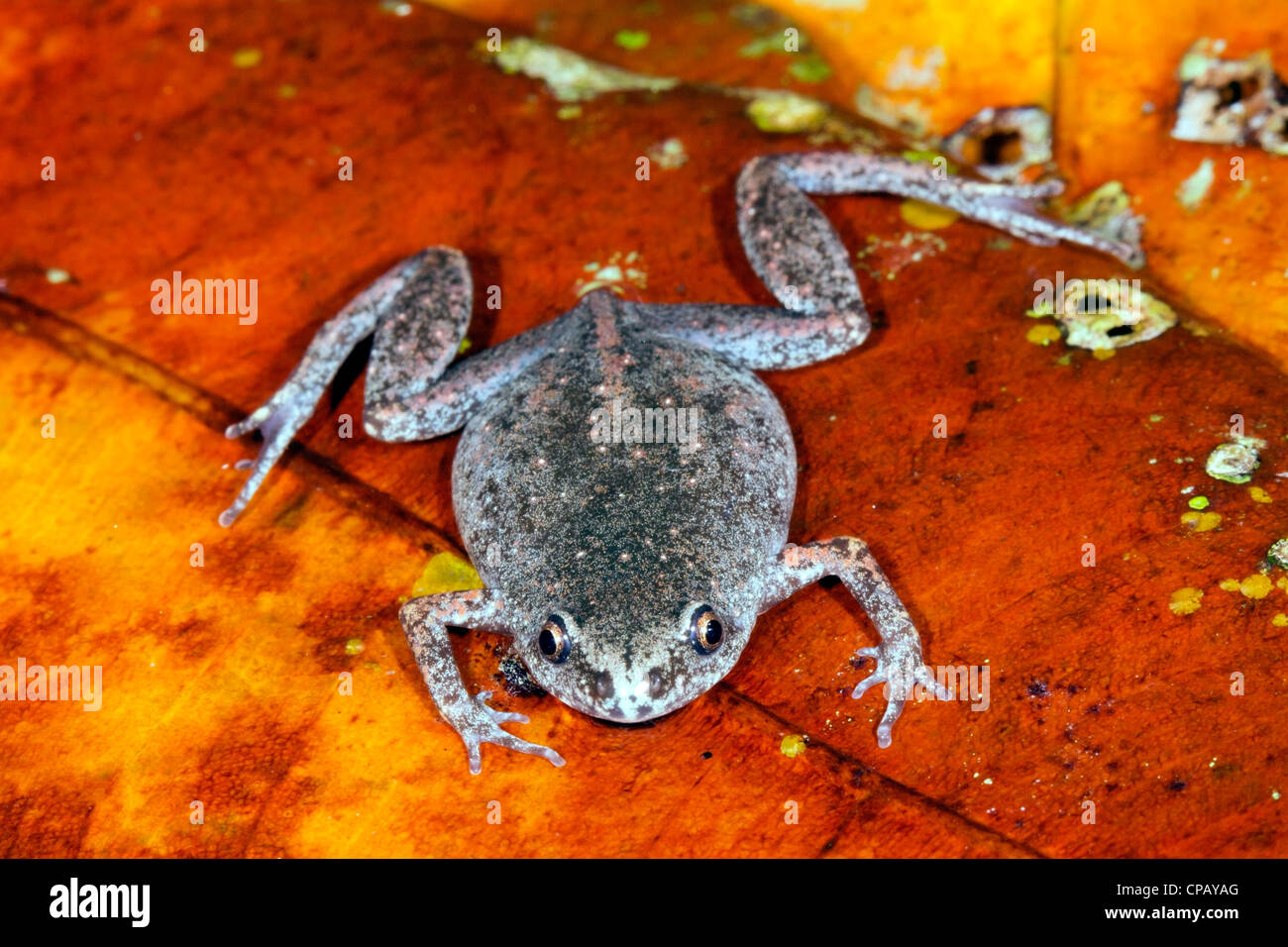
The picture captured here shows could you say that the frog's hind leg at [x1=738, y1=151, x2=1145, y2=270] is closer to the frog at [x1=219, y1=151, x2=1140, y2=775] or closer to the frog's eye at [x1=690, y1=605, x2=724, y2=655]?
the frog at [x1=219, y1=151, x2=1140, y2=775]

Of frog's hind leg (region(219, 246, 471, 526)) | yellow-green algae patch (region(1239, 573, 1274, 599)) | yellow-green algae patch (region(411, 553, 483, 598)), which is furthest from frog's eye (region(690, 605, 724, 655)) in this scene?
frog's hind leg (region(219, 246, 471, 526))

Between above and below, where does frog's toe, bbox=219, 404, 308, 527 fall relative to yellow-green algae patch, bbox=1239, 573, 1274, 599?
below

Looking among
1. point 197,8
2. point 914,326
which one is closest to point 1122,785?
point 914,326

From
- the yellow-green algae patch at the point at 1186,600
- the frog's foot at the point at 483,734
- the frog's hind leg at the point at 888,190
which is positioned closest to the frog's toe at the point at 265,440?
the frog's foot at the point at 483,734

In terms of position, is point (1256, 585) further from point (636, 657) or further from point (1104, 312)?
point (636, 657)

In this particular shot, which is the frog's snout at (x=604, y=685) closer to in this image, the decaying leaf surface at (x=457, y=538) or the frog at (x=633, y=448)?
the frog at (x=633, y=448)
